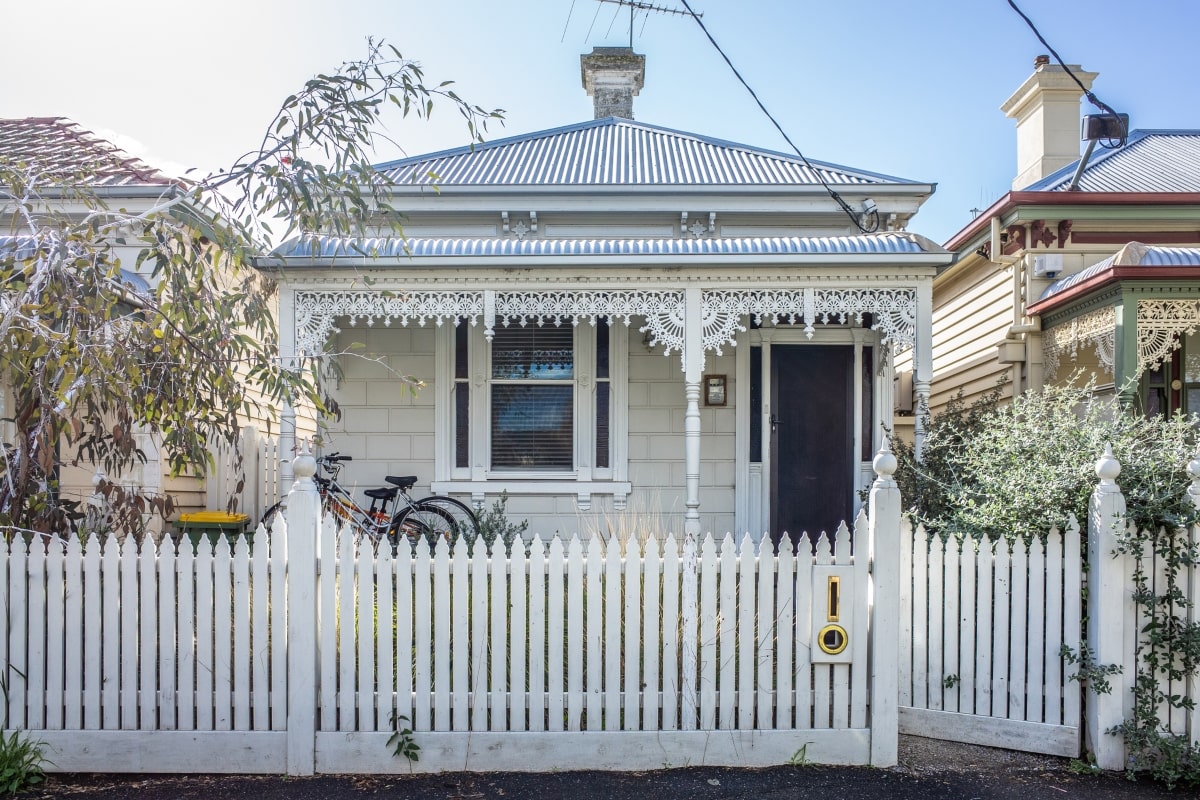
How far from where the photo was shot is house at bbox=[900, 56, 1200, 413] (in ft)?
23.1

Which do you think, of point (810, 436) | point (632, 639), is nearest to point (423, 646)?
point (632, 639)

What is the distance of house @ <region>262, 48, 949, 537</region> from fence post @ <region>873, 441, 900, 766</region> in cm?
301

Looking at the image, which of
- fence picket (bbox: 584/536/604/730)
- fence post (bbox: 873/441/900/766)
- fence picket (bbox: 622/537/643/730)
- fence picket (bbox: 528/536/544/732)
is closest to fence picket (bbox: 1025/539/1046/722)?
fence post (bbox: 873/441/900/766)

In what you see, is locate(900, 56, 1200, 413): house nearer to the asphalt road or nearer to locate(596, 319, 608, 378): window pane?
the asphalt road

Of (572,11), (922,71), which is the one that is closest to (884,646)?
(572,11)

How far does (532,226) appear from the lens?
8.93 meters

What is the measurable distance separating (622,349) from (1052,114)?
255 inches

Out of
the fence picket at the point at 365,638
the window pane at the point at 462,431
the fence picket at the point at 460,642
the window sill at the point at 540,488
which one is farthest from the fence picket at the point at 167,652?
the window pane at the point at 462,431

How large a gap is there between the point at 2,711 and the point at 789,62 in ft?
25.0

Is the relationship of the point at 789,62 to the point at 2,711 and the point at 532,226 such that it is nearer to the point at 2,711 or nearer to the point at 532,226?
the point at 532,226

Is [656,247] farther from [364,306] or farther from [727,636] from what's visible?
[727,636]

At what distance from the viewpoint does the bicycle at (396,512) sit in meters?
7.21

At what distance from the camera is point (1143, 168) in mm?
9680

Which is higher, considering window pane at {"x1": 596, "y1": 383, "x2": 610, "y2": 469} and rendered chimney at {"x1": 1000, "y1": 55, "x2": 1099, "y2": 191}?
rendered chimney at {"x1": 1000, "y1": 55, "x2": 1099, "y2": 191}
